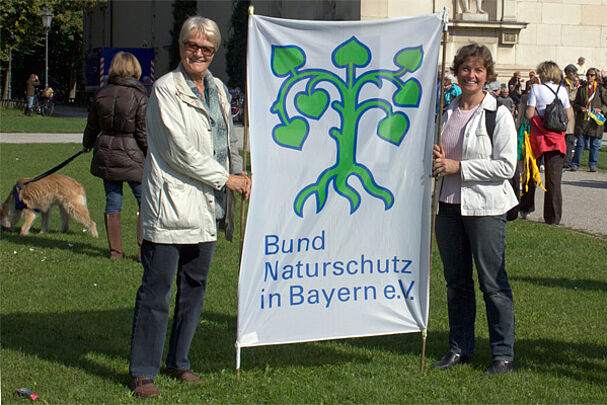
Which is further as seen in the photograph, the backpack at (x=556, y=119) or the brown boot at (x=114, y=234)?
the backpack at (x=556, y=119)

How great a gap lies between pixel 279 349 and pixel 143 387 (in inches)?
50.9

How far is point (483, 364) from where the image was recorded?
18.1 feet

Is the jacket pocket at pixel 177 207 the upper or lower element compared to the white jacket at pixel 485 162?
lower

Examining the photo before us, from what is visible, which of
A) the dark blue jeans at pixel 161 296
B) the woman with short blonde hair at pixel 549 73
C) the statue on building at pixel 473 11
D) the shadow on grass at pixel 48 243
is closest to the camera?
the dark blue jeans at pixel 161 296

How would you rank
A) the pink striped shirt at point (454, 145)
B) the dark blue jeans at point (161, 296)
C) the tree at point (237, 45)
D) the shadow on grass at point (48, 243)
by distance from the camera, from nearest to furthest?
1. the dark blue jeans at point (161, 296)
2. the pink striped shirt at point (454, 145)
3. the shadow on grass at point (48, 243)
4. the tree at point (237, 45)

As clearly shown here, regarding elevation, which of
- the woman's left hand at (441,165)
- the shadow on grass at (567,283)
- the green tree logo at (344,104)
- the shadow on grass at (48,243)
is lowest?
the shadow on grass at (567,283)

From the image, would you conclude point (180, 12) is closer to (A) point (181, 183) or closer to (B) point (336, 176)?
(B) point (336, 176)

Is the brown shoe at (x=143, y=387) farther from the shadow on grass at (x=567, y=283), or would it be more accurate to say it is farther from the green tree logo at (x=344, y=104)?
the shadow on grass at (x=567, y=283)

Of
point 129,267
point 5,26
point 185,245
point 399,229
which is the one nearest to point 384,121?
point 399,229

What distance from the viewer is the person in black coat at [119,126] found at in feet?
26.1

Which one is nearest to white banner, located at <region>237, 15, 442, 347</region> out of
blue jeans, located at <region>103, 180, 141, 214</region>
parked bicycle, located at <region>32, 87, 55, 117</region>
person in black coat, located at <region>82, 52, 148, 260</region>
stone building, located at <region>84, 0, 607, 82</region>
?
person in black coat, located at <region>82, 52, 148, 260</region>

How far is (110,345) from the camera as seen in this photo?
19.2 ft

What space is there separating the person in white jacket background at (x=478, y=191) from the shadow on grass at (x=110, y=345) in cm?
91

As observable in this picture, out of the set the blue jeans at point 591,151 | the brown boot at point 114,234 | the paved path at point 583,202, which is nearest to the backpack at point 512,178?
the brown boot at point 114,234
